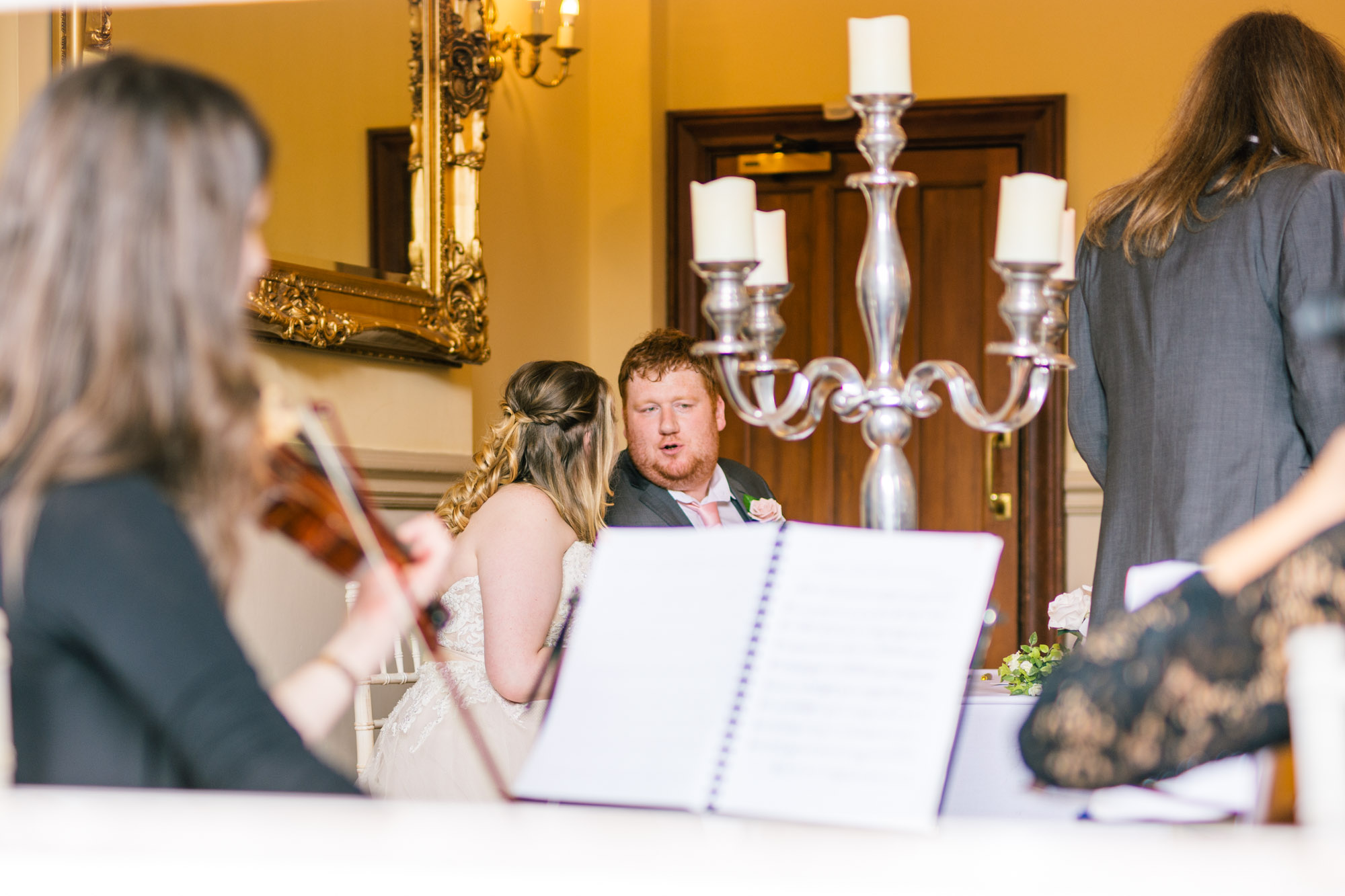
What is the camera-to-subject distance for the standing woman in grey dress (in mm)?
1595

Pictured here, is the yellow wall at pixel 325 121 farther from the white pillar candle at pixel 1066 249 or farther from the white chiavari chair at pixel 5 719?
the white pillar candle at pixel 1066 249

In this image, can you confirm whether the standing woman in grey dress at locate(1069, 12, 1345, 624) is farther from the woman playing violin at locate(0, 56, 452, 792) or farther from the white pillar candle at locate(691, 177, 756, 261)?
the woman playing violin at locate(0, 56, 452, 792)

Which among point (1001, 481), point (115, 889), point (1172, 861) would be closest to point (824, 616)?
point (1172, 861)

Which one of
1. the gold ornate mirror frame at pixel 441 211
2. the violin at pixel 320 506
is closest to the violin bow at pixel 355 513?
the violin at pixel 320 506

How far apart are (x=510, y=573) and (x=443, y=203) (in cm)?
120

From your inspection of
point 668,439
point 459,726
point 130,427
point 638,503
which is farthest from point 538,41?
point 130,427

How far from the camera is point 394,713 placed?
2.35 meters

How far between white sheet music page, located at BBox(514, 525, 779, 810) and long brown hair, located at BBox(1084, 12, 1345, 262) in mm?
956

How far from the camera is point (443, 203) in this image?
3057 mm

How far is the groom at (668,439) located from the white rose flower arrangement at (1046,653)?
2.10 feet

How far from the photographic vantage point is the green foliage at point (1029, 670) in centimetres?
194

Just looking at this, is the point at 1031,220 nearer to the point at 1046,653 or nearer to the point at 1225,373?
the point at 1225,373

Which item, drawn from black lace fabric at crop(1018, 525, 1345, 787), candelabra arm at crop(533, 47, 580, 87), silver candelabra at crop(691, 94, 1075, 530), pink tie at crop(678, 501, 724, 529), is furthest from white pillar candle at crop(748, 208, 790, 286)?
candelabra arm at crop(533, 47, 580, 87)

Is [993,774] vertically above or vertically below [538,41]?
below
